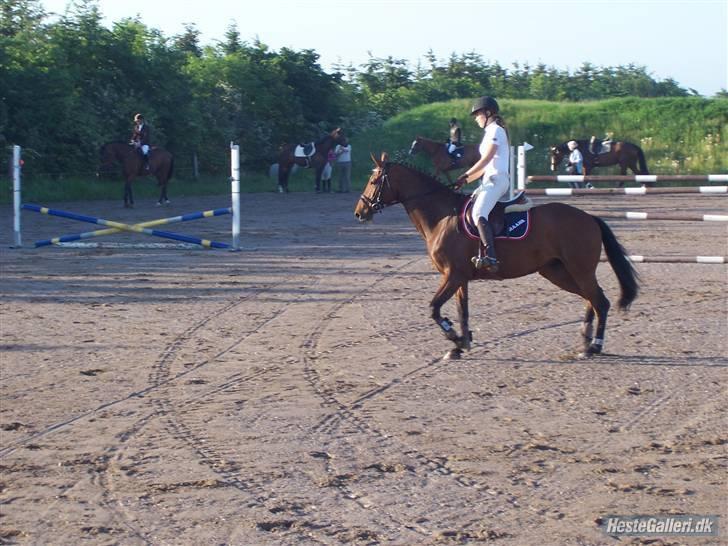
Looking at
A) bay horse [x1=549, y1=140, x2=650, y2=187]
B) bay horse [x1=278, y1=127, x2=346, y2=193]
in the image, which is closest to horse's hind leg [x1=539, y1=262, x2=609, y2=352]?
bay horse [x1=278, y1=127, x2=346, y2=193]

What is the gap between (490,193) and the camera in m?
9.95

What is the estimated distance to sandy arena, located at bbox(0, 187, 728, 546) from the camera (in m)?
5.69

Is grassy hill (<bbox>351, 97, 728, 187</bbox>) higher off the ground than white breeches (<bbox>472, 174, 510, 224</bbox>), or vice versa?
grassy hill (<bbox>351, 97, 728, 187</bbox>)

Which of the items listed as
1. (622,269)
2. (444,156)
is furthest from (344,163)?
(622,269)

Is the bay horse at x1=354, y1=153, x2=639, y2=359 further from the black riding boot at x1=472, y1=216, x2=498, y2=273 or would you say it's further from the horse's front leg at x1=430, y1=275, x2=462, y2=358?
the black riding boot at x1=472, y1=216, x2=498, y2=273

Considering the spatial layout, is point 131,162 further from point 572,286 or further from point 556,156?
point 572,286

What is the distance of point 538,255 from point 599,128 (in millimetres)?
38796

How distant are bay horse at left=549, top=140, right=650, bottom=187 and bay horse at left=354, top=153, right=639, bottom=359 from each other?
1098 inches

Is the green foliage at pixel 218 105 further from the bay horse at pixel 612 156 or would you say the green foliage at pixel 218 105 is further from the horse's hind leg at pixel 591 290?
the horse's hind leg at pixel 591 290

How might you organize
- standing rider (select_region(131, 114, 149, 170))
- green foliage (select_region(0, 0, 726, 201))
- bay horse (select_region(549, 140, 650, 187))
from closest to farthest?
Result: standing rider (select_region(131, 114, 149, 170)) → green foliage (select_region(0, 0, 726, 201)) → bay horse (select_region(549, 140, 650, 187))

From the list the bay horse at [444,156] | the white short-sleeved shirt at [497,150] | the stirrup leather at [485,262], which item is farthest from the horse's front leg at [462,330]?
the bay horse at [444,156]

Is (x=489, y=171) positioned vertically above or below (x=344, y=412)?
above

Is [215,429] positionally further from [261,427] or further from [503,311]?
[503,311]

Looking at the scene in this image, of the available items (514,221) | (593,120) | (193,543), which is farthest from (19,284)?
(593,120)
